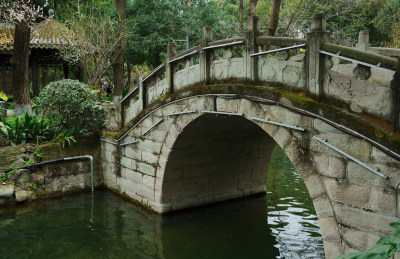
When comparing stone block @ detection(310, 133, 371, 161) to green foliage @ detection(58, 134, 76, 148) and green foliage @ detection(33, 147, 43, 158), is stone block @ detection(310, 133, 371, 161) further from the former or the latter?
green foliage @ detection(33, 147, 43, 158)

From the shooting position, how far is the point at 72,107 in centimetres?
1155

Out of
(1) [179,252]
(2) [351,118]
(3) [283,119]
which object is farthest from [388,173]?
(1) [179,252]

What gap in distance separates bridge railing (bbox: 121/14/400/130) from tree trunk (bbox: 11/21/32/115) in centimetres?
529

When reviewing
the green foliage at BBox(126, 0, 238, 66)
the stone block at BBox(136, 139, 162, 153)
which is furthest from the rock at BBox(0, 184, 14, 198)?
the green foliage at BBox(126, 0, 238, 66)

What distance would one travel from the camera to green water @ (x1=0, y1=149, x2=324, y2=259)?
8273 millimetres

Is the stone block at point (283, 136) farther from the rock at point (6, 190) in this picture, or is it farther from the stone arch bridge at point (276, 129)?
the rock at point (6, 190)

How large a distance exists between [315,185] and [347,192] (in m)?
0.53

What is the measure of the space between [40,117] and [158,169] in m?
4.63

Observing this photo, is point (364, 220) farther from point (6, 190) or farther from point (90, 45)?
point (90, 45)

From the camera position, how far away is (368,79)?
5.08 meters

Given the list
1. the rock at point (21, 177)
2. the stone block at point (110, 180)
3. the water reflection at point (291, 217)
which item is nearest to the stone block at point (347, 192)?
the water reflection at point (291, 217)

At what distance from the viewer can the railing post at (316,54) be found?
5.59 meters

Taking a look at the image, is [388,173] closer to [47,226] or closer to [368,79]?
[368,79]

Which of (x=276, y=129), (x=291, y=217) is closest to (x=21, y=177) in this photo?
(x=291, y=217)
